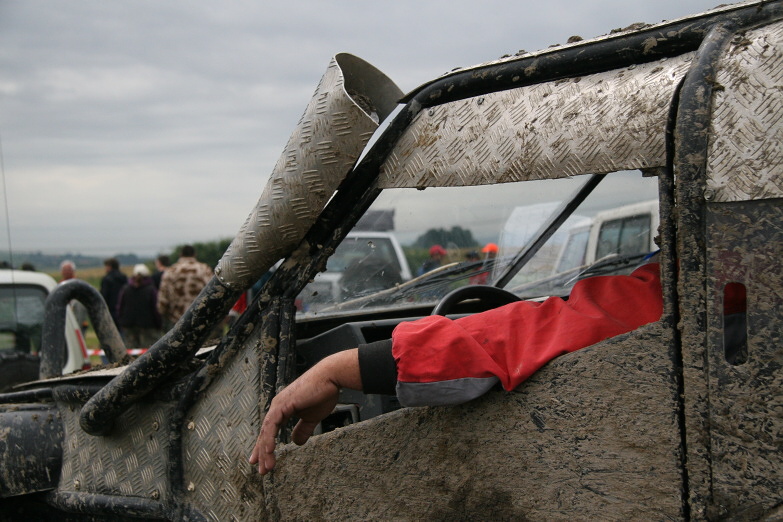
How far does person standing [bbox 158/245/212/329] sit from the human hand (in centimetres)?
760

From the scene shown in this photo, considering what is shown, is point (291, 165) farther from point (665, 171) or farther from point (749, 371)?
point (749, 371)

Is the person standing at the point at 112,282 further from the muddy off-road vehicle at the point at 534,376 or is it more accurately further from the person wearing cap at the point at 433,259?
the muddy off-road vehicle at the point at 534,376

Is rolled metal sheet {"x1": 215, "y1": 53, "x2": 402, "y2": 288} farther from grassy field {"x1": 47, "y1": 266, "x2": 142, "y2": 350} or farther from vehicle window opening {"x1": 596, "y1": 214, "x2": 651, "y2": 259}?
grassy field {"x1": 47, "y1": 266, "x2": 142, "y2": 350}

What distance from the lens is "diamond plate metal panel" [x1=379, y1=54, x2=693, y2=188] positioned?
139 cm

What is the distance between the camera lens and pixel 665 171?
1.35 m

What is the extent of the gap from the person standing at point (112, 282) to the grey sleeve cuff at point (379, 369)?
9.77 metres

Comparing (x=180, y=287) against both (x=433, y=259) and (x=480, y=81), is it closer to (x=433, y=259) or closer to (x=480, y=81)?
(x=433, y=259)

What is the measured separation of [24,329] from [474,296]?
15.0ft

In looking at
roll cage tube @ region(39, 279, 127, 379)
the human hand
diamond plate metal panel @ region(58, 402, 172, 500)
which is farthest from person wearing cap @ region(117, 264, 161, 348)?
the human hand

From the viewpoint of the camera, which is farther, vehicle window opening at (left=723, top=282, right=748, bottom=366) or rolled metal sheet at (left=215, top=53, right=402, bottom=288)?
rolled metal sheet at (left=215, top=53, right=402, bottom=288)

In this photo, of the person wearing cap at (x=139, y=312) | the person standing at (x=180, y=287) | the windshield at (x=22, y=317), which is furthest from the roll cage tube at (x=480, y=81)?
the person wearing cap at (x=139, y=312)

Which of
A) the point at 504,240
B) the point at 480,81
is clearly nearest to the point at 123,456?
the point at 480,81

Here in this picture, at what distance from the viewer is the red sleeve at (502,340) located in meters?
1.46

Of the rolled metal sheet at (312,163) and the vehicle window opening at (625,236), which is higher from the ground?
the rolled metal sheet at (312,163)
